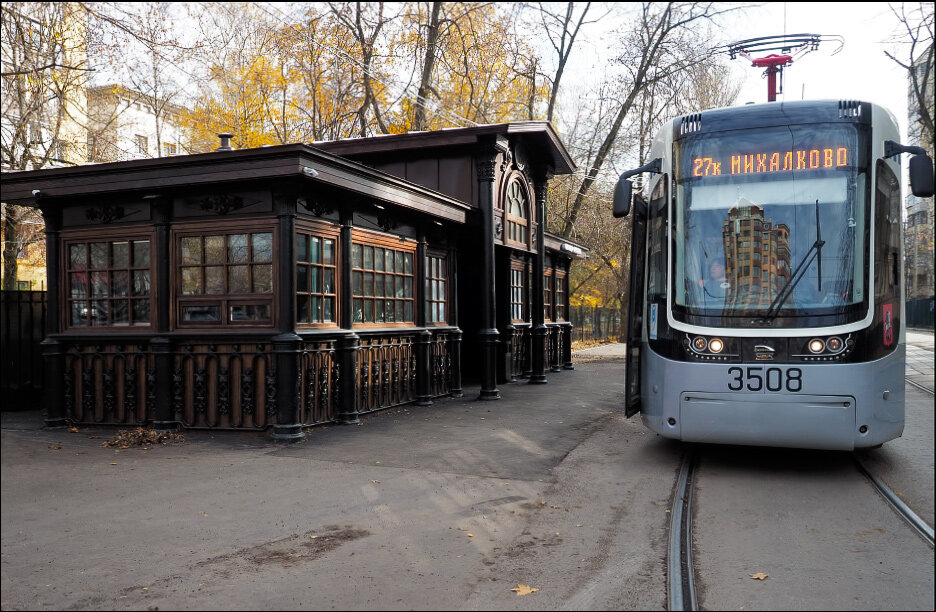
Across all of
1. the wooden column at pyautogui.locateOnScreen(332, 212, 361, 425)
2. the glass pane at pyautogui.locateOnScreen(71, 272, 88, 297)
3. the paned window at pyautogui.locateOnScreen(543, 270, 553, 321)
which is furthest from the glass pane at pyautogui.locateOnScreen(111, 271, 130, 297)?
the paned window at pyautogui.locateOnScreen(543, 270, 553, 321)

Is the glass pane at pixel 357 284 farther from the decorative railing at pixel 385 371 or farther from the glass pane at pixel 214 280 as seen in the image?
the glass pane at pixel 214 280

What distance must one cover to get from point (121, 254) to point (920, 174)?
8.84 meters

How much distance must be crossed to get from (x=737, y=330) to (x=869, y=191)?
169cm

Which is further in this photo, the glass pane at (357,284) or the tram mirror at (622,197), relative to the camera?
the glass pane at (357,284)

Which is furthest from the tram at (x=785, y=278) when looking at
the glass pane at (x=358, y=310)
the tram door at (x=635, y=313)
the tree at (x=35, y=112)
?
the tree at (x=35, y=112)

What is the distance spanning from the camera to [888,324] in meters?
6.75

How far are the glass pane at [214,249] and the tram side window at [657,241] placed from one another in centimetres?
504

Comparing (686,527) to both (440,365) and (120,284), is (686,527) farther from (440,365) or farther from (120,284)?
(440,365)

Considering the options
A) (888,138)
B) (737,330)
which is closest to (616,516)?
(737,330)

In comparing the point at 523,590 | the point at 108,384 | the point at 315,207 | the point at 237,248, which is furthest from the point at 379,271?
the point at 523,590

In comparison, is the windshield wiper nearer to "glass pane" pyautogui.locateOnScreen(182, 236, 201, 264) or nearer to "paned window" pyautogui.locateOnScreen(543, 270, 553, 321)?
"glass pane" pyautogui.locateOnScreen(182, 236, 201, 264)

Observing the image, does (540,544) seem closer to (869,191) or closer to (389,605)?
(389,605)

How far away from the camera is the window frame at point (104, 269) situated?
9.32 meters

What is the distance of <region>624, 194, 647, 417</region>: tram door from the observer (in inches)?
319
